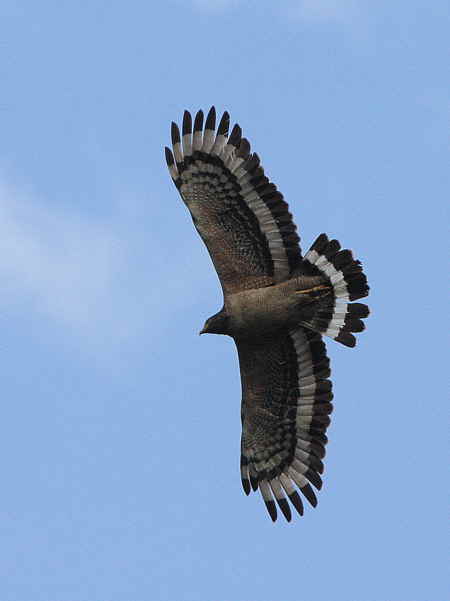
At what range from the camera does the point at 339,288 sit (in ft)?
63.8

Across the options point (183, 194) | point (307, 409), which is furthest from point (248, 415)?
point (183, 194)

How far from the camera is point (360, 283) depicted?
19.5 meters

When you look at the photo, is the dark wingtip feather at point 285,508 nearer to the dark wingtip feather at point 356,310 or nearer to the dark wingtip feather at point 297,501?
the dark wingtip feather at point 297,501

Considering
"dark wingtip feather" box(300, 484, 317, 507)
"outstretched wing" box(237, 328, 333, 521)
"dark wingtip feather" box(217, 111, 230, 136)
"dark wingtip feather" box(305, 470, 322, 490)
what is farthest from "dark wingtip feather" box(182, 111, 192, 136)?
"dark wingtip feather" box(300, 484, 317, 507)

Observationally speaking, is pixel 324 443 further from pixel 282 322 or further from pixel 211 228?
pixel 211 228

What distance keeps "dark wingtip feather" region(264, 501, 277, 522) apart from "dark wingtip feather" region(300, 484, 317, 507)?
0.55 metres

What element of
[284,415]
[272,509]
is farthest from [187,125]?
[272,509]

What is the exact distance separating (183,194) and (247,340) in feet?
8.01

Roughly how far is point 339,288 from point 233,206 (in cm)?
203

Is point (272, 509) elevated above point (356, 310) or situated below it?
below

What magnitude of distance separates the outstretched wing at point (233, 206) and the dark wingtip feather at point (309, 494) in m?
3.36

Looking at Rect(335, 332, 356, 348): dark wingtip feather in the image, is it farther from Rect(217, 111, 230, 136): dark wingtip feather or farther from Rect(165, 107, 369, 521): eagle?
Rect(217, 111, 230, 136): dark wingtip feather

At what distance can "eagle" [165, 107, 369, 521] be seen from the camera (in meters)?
19.5

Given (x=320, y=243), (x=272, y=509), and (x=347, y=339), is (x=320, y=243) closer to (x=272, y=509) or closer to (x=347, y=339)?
(x=347, y=339)
